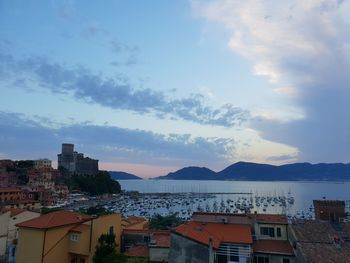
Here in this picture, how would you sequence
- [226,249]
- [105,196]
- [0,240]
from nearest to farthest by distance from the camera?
[226,249]
[0,240]
[105,196]

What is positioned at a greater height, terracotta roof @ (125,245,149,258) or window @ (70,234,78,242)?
window @ (70,234,78,242)

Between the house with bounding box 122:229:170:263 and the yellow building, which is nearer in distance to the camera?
the yellow building

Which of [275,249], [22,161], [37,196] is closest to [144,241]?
[275,249]

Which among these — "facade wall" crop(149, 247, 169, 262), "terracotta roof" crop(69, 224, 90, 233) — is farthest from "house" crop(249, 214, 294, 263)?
"terracotta roof" crop(69, 224, 90, 233)

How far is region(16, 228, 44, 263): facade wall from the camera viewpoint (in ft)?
81.2

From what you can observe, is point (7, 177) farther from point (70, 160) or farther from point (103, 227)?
point (103, 227)

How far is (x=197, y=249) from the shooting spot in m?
22.5

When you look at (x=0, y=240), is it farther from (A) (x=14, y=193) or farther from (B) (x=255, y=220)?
(A) (x=14, y=193)

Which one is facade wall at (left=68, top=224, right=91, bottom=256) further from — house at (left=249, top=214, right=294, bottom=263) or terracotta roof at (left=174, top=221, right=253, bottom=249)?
house at (left=249, top=214, right=294, bottom=263)

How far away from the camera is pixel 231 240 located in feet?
79.6

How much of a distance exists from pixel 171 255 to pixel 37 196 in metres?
85.3

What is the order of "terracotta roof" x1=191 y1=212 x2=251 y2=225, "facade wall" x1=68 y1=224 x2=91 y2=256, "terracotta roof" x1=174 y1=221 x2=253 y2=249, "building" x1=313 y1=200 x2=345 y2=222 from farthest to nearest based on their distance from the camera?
"building" x1=313 y1=200 x2=345 y2=222
"terracotta roof" x1=191 y1=212 x2=251 y2=225
"facade wall" x1=68 y1=224 x2=91 y2=256
"terracotta roof" x1=174 y1=221 x2=253 y2=249

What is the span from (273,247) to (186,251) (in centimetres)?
768

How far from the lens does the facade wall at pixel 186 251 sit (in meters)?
22.3
